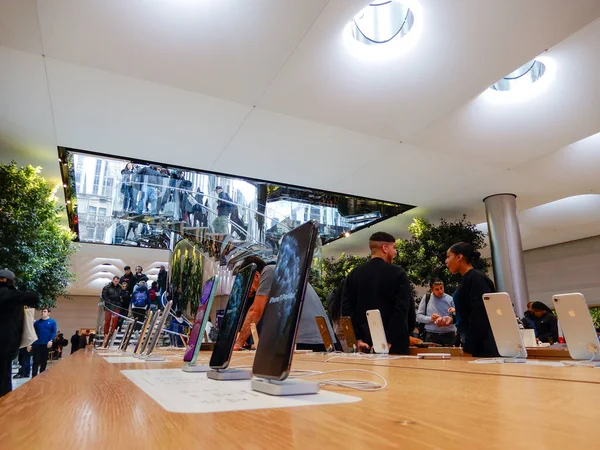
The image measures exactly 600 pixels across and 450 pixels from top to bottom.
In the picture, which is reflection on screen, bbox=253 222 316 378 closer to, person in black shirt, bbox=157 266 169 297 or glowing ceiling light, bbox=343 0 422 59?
glowing ceiling light, bbox=343 0 422 59

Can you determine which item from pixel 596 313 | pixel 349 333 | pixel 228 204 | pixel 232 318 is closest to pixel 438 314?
pixel 349 333

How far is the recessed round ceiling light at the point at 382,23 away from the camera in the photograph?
3.93 m

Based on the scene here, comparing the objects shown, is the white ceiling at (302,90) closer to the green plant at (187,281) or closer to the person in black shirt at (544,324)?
the person in black shirt at (544,324)

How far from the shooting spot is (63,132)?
18.0 ft

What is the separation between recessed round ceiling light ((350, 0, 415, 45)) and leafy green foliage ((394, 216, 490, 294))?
484cm

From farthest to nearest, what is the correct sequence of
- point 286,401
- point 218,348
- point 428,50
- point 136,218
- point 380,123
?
point 136,218 < point 380,123 < point 428,50 < point 218,348 < point 286,401

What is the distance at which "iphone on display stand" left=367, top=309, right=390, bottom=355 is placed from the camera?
8.86 feet

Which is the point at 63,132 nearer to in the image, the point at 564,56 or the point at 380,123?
the point at 380,123

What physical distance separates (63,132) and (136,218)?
12.0 ft

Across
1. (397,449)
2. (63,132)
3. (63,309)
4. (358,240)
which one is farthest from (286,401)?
(63,309)

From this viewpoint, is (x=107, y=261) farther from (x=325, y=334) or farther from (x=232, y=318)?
(x=232, y=318)

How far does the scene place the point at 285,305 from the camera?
2.78 ft

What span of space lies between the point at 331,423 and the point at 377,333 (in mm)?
2388

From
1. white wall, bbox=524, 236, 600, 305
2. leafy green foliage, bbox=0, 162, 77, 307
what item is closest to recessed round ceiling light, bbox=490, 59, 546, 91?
leafy green foliage, bbox=0, 162, 77, 307
